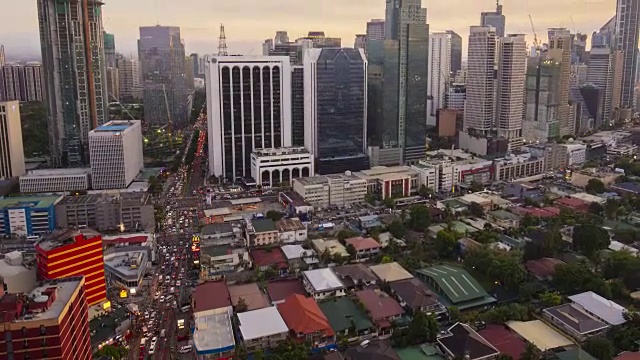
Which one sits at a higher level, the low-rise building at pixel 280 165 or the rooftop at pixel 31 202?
the low-rise building at pixel 280 165

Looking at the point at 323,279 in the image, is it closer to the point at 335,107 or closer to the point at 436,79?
the point at 335,107

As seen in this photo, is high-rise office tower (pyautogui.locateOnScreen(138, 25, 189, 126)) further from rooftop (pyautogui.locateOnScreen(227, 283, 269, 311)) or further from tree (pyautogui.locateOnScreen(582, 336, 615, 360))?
tree (pyautogui.locateOnScreen(582, 336, 615, 360))

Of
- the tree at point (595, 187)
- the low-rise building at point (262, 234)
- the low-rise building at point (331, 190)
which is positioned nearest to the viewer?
the low-rise building at point (262, 234)

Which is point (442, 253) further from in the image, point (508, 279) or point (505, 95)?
point (505, 95)

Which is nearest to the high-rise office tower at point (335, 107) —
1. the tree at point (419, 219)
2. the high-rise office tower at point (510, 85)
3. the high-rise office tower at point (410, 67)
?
the high-rise office tower at point (410, 67)

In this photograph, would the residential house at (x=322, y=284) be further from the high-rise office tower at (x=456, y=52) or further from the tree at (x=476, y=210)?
the high-rise office tower at (x=456, y=52)

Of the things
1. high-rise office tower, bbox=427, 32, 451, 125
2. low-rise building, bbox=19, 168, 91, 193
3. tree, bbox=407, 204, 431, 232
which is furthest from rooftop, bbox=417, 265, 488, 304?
high-rise office tower, bbox=427, 32, 451, 125

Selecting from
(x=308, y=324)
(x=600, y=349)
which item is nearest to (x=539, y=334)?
(x=600, y=349)
